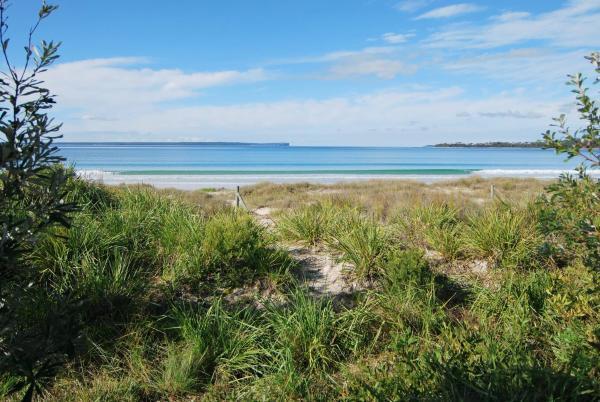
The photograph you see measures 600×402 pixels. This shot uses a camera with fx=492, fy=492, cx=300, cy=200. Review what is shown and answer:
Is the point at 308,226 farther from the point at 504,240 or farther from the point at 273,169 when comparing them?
the point at 273,169

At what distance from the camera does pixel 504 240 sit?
21.6 ft

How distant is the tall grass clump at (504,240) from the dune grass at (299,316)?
21mm

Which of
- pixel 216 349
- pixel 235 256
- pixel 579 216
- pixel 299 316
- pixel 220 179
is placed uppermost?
pixel 579 216

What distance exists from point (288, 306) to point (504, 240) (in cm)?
317

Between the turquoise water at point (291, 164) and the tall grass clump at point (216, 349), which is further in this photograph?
the turquoise water at point (291, 164)

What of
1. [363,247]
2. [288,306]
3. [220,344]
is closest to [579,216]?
[363,247]

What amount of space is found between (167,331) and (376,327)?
83.8 inches

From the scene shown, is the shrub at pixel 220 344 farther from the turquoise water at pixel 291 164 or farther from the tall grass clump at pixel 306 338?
the turquoise water at pixel 291 164

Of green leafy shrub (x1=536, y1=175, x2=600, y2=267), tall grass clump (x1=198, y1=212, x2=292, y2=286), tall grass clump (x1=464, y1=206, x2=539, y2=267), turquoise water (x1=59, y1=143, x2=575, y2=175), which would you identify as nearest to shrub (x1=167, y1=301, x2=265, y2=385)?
tall grass clump (x1=198, y1=212, x2=292, y2=286)

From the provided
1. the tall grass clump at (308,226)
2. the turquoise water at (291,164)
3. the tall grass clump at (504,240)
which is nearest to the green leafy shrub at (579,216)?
the tall grass clump at (504,240)

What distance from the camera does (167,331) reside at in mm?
4949

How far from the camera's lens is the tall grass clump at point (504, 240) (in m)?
6.33

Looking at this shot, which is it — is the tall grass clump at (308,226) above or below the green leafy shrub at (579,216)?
below

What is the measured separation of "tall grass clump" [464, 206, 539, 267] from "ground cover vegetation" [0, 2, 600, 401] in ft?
0.06
